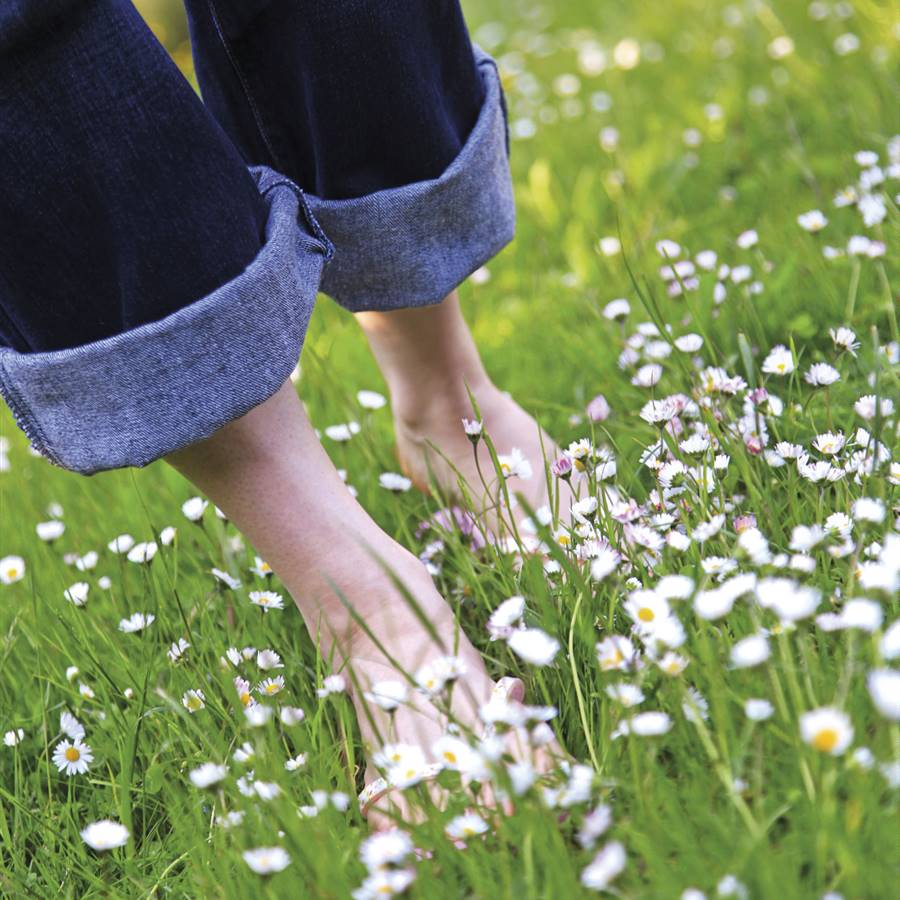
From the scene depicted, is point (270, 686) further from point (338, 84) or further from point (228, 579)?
point (338, 84)

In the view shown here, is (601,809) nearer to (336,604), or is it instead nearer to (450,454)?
(336,604)

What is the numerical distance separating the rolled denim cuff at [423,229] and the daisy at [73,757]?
2.03 feet

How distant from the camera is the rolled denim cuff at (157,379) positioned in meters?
1.07

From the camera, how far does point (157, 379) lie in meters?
1.08

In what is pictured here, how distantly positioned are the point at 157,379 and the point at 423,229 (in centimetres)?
43

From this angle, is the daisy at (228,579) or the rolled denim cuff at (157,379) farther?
the daisy at (228,579)

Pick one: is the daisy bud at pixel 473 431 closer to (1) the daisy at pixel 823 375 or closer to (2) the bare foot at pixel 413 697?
(2) the bare foot at pixel 413 697

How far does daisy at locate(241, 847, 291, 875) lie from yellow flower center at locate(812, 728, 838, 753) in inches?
16.5

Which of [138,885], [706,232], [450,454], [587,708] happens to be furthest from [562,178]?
[138,885]

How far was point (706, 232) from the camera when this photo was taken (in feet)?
7.08

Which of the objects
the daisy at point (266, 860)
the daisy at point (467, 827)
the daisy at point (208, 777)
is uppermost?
the daisy at point (208, 777)

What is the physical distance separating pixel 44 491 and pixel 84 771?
813mm

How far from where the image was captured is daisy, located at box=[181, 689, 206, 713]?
1.18 meters

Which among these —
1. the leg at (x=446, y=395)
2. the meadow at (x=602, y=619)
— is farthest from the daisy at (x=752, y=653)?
the leg at (x=446, y=395)
